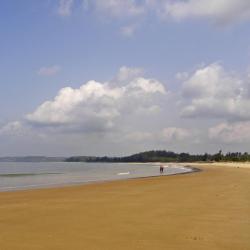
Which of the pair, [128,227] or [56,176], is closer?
[128,227]

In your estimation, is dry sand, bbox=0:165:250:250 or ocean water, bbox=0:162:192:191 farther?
ocean water, bbox=0:162:192:191

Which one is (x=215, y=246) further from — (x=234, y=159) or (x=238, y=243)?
(x=234, y=159)

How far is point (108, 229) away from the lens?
11.0m

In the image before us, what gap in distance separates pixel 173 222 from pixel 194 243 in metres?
2.94

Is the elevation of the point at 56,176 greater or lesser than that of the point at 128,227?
greater

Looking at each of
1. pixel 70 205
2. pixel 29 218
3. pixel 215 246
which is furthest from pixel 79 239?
pixel 70 205

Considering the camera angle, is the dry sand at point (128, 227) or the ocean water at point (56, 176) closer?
the dry sand at point (128, 227)

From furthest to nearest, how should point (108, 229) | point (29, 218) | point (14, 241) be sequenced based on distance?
point (29, 218), point (108, 229), point (14, 241)

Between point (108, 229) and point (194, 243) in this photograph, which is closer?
point (194, 243)

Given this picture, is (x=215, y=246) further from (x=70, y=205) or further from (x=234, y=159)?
(x=234, y=159)

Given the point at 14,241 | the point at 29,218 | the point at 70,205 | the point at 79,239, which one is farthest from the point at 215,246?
the point at 70,205

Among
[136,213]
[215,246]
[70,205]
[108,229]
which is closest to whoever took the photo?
[215,246]

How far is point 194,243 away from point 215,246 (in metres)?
0.47

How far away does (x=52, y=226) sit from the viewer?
11.6 metres
